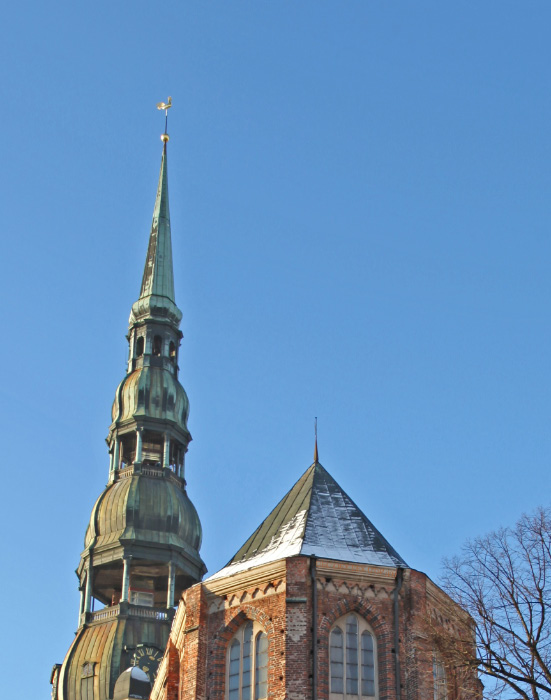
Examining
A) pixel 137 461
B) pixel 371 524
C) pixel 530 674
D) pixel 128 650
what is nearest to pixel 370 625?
pixel 371 524

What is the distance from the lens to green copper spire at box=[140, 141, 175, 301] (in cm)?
9294

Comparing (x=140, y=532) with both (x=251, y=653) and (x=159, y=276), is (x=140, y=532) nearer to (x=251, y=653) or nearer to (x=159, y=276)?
(x=159, y=276)

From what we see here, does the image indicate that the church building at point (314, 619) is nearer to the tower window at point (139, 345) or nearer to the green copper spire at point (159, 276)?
the tower window at point (139, 345)

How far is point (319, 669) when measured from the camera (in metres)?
38.9

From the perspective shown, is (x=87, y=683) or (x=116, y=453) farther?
(x=116, y=453)

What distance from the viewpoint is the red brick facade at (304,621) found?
128ft

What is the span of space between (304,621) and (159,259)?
5750 centimetres

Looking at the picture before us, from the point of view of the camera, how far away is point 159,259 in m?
94.2

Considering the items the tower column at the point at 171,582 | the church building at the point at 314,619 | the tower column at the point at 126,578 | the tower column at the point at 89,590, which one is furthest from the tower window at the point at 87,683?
the church building at the point at 314,619

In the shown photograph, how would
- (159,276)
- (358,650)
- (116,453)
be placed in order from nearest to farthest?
(358,650), (116,453), (159,276)

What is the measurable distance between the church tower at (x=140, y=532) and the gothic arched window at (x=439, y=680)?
1371 inches

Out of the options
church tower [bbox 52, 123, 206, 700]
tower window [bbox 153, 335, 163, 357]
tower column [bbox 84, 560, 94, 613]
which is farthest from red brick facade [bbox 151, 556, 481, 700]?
tower window [bbox 153, 335, 163, 357]

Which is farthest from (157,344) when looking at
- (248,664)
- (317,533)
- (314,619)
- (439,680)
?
(439,680)

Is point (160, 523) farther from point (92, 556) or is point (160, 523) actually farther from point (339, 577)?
point (339, 577)
